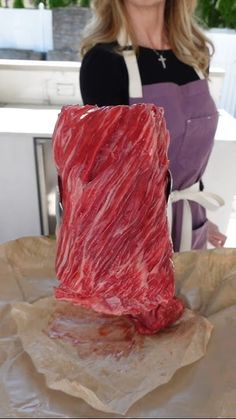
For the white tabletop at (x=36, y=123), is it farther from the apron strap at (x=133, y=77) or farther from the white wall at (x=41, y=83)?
the apron strap at (x=133, y=77)

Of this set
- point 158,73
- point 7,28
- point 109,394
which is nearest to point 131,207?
point 109,394

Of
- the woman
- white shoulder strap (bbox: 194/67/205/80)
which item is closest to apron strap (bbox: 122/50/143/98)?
the woman

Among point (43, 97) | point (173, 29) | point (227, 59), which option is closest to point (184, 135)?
point (173, 29)

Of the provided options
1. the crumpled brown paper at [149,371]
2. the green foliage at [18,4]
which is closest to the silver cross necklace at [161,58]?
the crumpled brown paper at [149,371]

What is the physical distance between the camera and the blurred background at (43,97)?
3.14 feet

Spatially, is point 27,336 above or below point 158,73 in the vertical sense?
A: below

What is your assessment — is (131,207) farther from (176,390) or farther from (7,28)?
(7,28)

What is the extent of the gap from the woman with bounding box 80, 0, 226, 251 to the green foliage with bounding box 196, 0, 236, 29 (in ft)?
2.97

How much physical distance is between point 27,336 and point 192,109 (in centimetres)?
52

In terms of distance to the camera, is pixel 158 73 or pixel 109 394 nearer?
pixel 109 394

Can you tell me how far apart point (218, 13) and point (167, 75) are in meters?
1.17

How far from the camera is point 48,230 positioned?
103cm

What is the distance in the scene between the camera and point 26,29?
1.58 metres

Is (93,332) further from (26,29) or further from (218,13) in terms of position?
(218,13)
